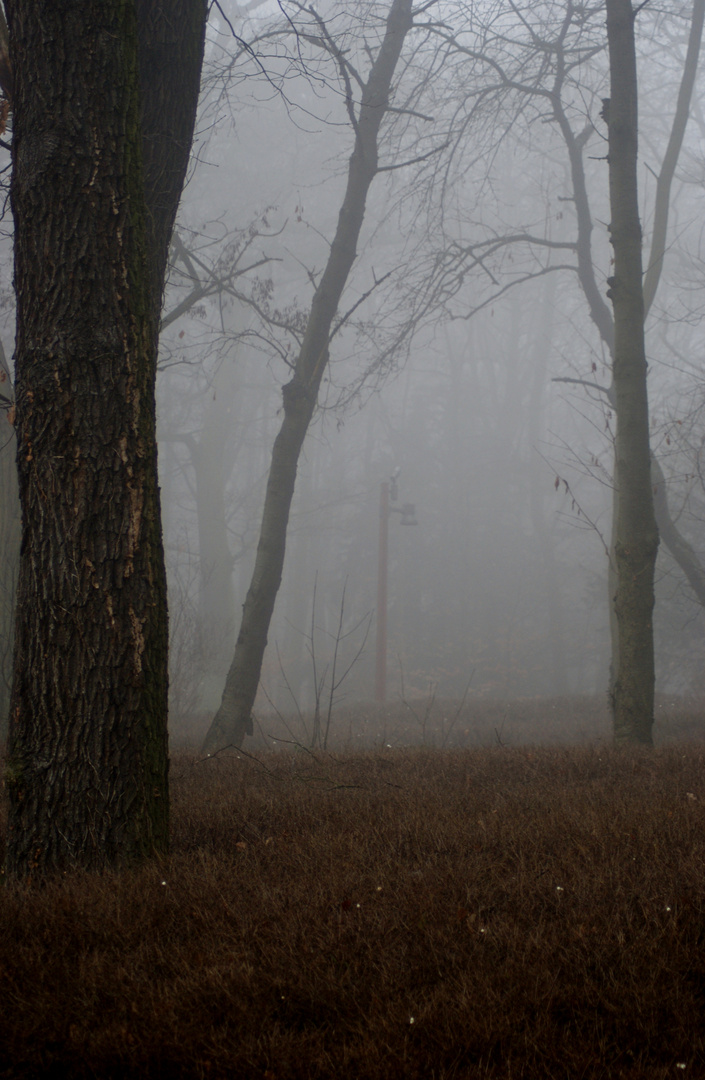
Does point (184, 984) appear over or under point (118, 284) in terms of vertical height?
under

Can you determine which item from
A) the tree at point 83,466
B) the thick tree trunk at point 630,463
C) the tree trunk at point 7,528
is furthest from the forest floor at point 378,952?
the tree trunk at point 7,528

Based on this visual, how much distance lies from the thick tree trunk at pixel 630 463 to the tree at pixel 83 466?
509cm

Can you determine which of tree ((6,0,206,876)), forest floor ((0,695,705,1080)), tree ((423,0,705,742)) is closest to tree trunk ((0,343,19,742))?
forest floor ((0,695,705,1080))

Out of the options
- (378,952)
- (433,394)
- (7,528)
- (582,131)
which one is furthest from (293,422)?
(433,394)

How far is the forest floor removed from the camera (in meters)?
2.16

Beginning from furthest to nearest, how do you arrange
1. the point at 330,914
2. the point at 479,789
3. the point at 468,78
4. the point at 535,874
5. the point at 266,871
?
1. the point at 468,78
2. the point at 479,789
3. the point at 266,871
4. the point at 535,874
5. the point at 330,914

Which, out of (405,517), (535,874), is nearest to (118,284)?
(535,874)

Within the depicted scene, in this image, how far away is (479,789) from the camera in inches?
200

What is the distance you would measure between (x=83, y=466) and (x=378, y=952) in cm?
229

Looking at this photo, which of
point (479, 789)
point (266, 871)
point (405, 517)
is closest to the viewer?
point (266, 871)

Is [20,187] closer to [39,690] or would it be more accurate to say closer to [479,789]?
[39,690]

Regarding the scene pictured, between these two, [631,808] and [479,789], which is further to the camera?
[479,789]

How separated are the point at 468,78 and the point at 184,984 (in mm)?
13084

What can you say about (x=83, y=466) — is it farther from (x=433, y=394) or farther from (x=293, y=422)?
(x=433, y=394)
